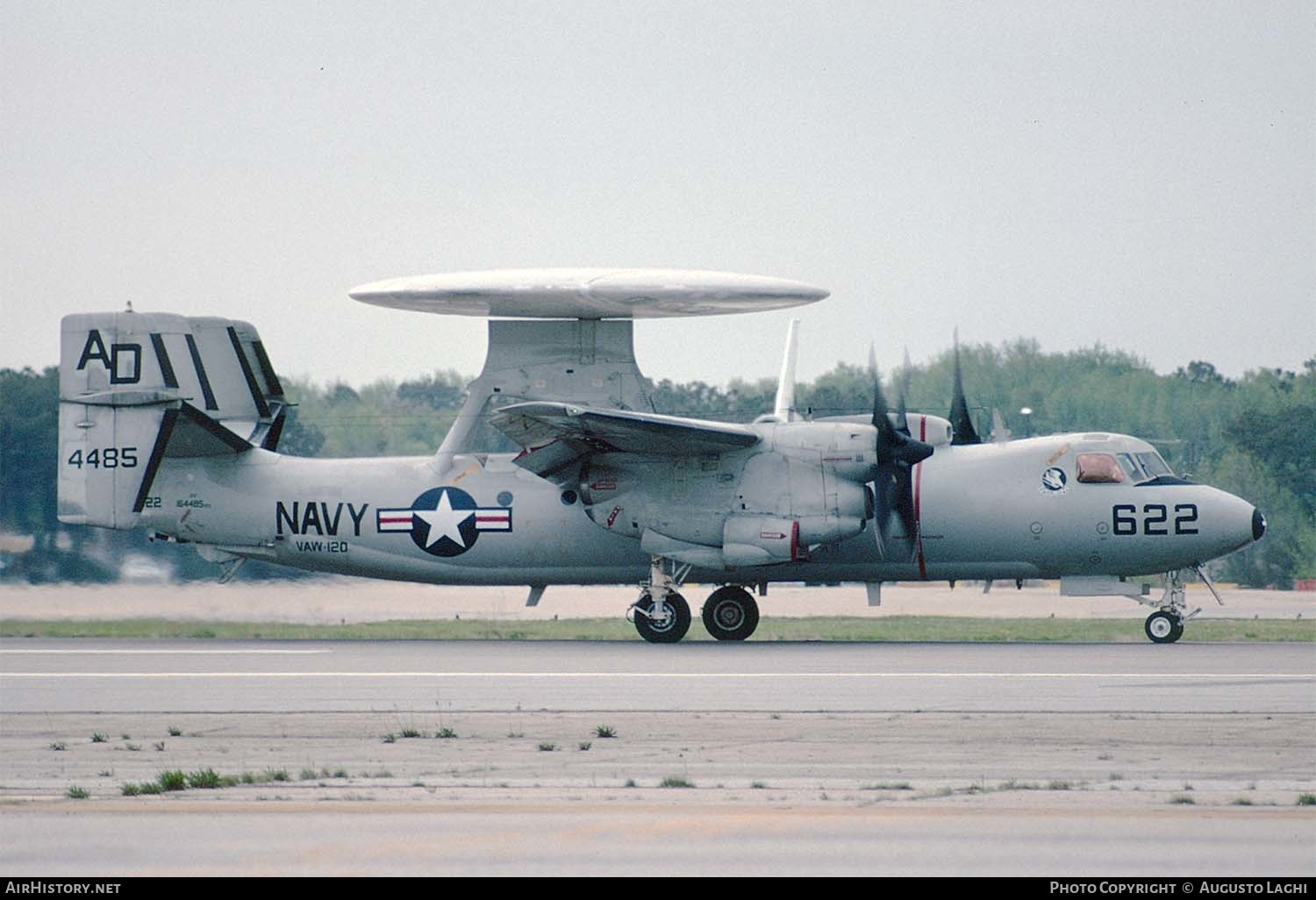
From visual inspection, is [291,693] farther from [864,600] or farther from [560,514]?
[864,600]

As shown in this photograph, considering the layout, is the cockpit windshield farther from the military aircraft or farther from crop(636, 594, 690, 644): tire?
crop(636, 594, 690, 644): tire

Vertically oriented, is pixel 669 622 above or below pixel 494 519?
→ below

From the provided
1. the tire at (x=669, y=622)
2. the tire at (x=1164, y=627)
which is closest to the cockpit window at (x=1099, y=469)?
the tire at (x=1164, y=627)

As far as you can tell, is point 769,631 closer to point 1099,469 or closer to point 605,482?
point 605,482

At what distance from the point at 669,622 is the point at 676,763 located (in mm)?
13785

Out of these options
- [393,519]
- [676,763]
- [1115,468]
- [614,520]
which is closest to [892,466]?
[1115,468]

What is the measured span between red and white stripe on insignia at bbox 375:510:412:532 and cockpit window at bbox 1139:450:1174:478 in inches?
458

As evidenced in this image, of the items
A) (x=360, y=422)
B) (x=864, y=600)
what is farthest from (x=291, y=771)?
(x=864, y=600)

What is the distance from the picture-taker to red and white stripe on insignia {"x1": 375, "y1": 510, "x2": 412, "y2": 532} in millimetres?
27422

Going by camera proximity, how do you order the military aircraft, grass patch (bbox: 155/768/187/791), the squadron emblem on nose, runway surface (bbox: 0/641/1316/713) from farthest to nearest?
1. the squadron emblem on nose
2. the military aircraft
3. runway surface (bbox: 0/641/1316/713)
4. grass patch (bbox: 155/768/187/791)

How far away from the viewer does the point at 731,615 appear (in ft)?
88.4

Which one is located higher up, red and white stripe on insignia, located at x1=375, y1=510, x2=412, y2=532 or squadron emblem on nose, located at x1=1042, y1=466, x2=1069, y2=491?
squadron emblem on nose, located at x1=1042, y1=466, x2=1069, y2=491

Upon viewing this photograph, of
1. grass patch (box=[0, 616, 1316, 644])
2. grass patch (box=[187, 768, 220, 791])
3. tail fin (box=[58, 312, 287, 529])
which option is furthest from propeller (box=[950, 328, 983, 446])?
grass patch (box=[187, 768, 220, 791])

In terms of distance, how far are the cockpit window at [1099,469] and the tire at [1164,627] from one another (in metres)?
2.13
